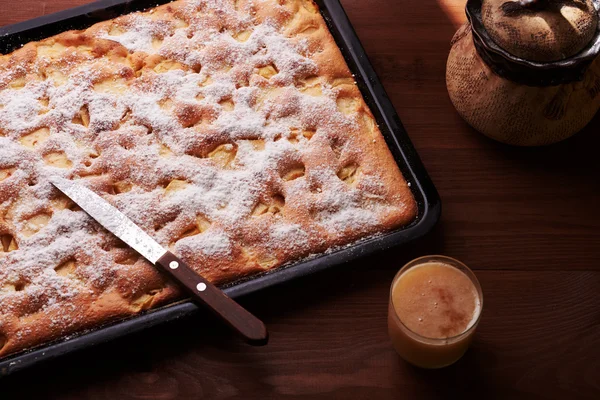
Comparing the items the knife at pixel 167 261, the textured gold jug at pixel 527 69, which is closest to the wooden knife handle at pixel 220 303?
the knife at pixel 167 261

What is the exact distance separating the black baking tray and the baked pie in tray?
22 mm

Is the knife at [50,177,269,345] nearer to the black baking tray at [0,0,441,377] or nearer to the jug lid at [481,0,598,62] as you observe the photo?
A: the black baking tray at [0,0,441,377]

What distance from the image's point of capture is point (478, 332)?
1.31 m

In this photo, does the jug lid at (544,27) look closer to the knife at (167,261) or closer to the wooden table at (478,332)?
the wooden table at (478,332)

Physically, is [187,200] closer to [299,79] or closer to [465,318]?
[299,79]

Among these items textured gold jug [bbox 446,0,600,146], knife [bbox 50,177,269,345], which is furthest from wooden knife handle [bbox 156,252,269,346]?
textured gold jug [bbox 446,0,600,146]

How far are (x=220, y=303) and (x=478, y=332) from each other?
1.64 ft

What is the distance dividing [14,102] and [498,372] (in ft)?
3.64

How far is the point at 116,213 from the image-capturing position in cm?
129

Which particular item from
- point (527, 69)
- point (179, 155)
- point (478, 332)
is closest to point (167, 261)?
point (179, 155)

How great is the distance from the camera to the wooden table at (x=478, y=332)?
4.09 feet

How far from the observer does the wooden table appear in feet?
4.09

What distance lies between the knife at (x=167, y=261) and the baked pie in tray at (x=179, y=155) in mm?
24

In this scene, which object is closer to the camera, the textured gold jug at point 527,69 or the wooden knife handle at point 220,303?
the wooden knife handle at point 220,303
